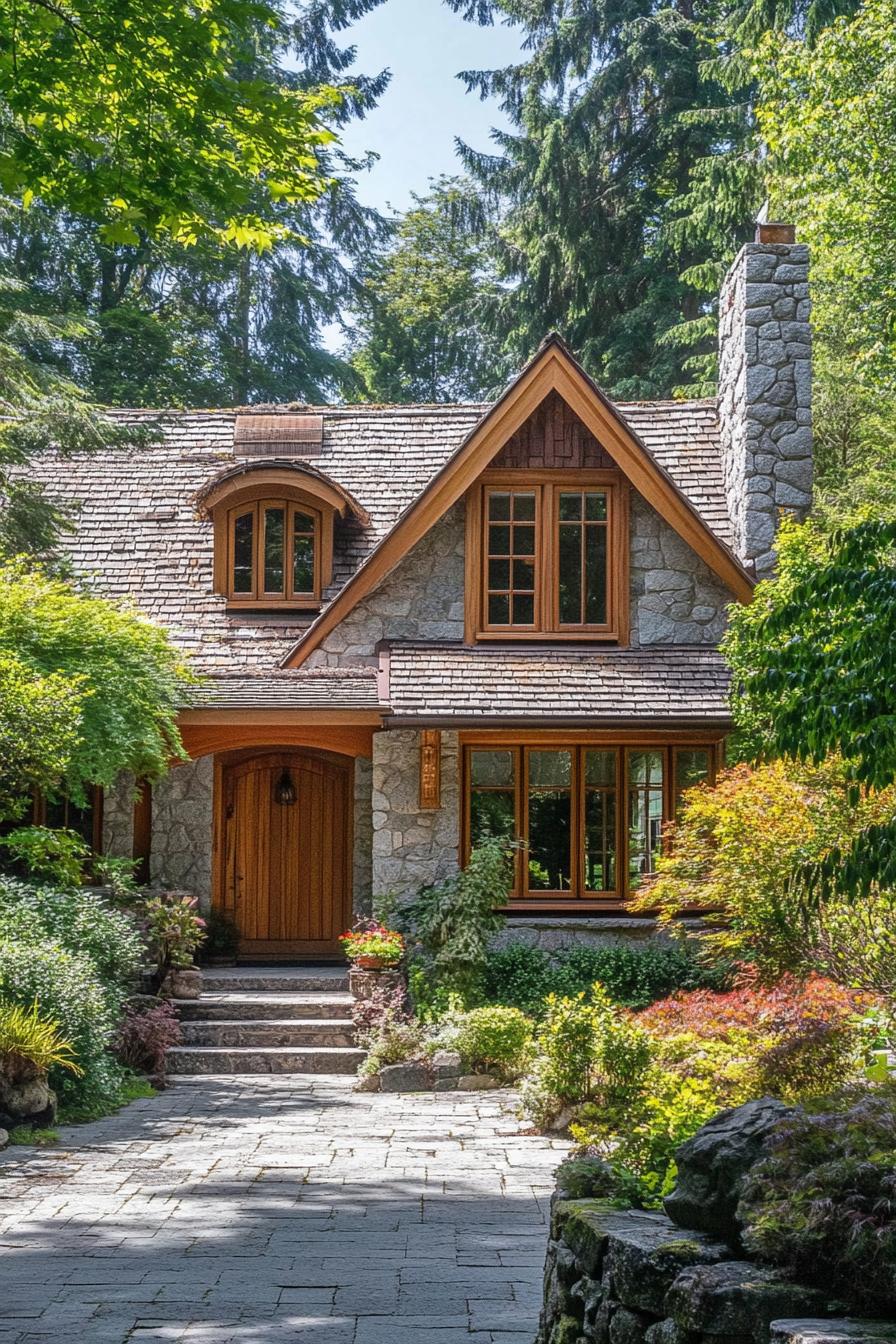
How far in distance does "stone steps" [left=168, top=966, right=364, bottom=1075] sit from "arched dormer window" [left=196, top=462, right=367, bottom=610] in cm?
454

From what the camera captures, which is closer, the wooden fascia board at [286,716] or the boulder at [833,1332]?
the boulder at [833,1332]

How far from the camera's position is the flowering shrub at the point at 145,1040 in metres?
11.5

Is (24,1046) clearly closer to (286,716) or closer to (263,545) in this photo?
(286,716)

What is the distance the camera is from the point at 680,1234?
421cm

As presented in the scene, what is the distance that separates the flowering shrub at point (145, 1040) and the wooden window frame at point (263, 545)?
539cm

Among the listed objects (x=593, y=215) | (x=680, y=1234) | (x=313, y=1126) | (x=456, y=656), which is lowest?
(x=313, y=1126)

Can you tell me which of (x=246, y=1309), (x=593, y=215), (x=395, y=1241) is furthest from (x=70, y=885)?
(x=593, y=215)

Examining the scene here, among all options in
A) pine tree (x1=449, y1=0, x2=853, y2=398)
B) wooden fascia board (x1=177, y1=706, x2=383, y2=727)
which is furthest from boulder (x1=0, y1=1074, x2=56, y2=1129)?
pine tree (x1=449, y1=0, x2=853, y2=398)

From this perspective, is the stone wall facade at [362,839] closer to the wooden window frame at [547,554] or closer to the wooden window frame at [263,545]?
the wooden window frame at [547,554]

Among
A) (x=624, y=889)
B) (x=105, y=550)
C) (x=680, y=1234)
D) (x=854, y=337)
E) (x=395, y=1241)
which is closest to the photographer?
→ (x=680, y=1234)

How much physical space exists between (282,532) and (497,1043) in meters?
7.12

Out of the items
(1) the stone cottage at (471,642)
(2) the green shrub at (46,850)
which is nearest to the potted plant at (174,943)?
(2) the green shrub at (46,850)

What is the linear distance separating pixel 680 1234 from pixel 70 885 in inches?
360

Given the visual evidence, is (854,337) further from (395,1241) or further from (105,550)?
(395,1241)
